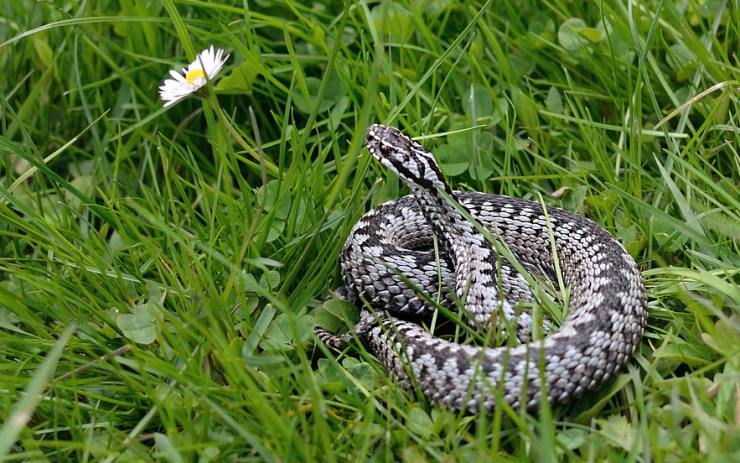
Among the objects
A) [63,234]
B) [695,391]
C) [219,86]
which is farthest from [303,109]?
[695,391]

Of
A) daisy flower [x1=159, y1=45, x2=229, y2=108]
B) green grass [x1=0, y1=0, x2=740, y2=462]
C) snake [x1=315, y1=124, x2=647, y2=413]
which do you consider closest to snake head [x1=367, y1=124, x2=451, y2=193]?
snake [x1=315, y1=124, x2=647, y2=413]

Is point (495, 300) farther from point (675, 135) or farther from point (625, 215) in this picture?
point (675, 135)

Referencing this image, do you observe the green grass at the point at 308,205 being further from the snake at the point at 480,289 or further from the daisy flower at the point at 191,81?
the daisy flower at the point at 191,81

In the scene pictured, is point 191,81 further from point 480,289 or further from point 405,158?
point 480,289

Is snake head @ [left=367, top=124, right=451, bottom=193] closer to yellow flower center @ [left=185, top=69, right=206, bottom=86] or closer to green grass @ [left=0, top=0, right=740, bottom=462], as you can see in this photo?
green grass @ [left=0, top=0, right=740, bottom=462]

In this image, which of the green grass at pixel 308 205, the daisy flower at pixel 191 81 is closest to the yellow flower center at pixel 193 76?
the daisy flower at pixel 191 81

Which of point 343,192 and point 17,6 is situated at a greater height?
point 17,6
